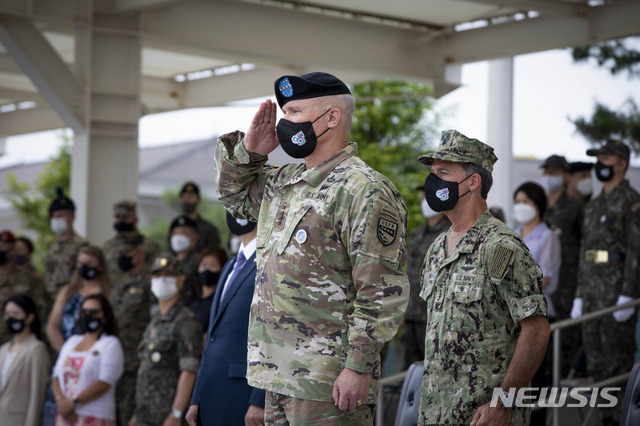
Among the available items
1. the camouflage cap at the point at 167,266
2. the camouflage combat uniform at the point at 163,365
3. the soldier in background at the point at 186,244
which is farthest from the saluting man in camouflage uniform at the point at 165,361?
the soldier in background at the point at 186,244

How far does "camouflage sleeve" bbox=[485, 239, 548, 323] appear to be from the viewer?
12.0 feet

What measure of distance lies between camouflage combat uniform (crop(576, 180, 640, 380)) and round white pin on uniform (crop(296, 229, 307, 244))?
4.06 m

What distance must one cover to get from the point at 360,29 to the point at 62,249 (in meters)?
5.07

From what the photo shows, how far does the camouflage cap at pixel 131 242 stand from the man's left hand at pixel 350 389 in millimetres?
5355

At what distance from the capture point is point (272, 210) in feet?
11.4

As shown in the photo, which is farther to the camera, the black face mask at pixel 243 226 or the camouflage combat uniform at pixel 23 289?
the camouflage combat uniform at pixel 23 289

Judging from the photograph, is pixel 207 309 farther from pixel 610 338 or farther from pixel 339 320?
pixel 339 320

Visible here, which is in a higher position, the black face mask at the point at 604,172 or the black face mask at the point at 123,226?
the black face mask at the point at 604,172

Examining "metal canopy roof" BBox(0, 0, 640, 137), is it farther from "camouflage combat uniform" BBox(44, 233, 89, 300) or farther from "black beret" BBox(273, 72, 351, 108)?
"black beret" BBox(273, 72, 351, 108)

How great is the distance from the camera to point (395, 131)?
2767 cm

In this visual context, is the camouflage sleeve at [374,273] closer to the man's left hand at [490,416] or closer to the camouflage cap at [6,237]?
the man's left hand at [490,416]

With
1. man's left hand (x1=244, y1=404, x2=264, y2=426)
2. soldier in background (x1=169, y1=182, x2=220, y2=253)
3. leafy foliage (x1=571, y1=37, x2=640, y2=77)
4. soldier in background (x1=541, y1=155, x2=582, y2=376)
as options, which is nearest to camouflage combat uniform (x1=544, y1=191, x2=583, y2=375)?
soldier in background (x1=541, y1=155, x2=582, y2=376)

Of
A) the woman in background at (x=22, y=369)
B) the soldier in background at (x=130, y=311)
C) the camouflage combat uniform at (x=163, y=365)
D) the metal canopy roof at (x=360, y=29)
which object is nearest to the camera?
the camouflage combat uniform at (x=163, y=365)

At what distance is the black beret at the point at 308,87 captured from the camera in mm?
3352
